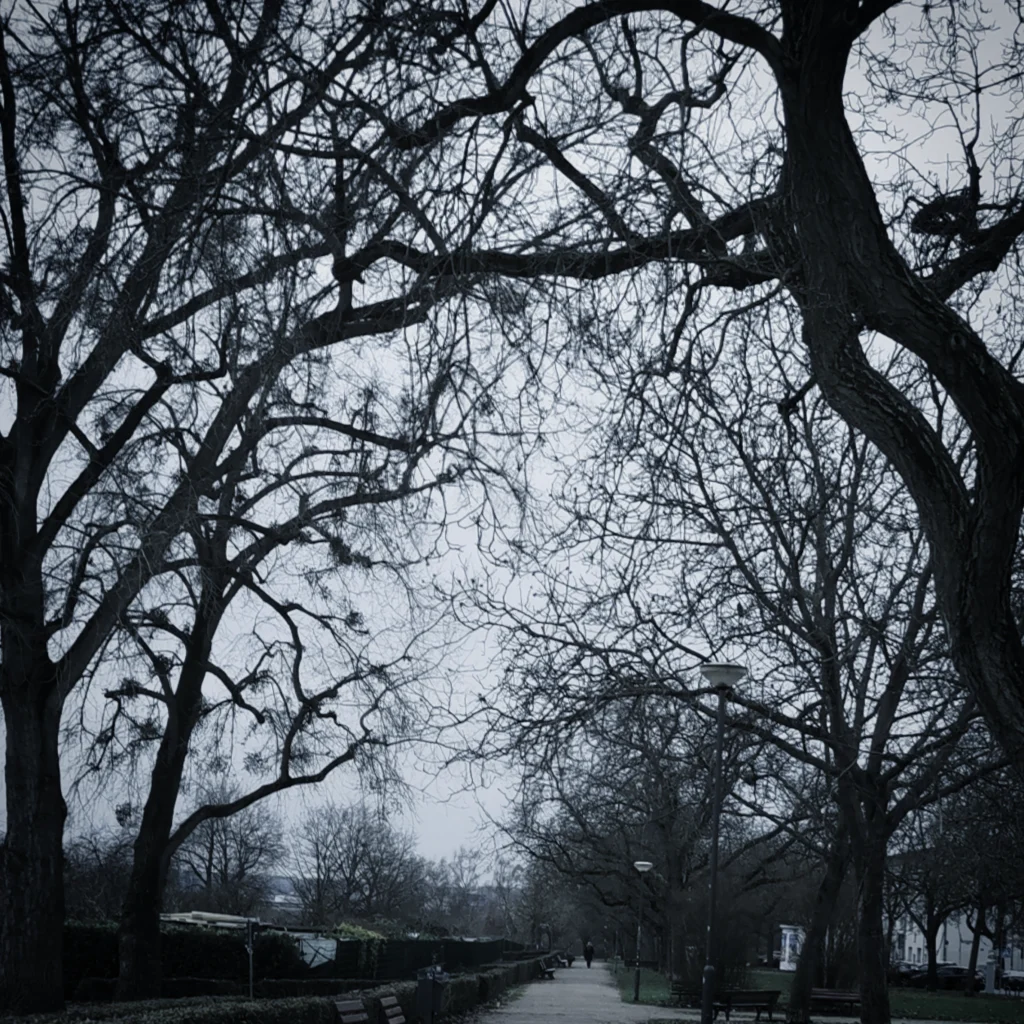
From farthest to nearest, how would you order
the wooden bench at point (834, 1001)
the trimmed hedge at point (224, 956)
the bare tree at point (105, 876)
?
the bare tree at point (105, 876), the wooden bench at point (834, 1001), the trimmed hedge at point (224, 956)

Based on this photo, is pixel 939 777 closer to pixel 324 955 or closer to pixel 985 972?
A: pixel 324 955

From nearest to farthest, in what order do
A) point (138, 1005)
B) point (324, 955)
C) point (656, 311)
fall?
point (656, 311) → point (138, 1005) → point (324, 955)

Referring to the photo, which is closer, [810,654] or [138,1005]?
[138,1005]

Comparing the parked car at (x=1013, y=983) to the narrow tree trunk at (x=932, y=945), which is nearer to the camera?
the narrow tree trunk at (x=932, y=945)

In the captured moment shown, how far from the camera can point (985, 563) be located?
19.1 ft

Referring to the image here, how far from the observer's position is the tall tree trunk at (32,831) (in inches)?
558

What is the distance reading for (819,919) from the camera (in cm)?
2200

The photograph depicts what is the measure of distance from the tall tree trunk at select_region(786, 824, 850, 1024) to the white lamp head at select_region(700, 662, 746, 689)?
589 cm

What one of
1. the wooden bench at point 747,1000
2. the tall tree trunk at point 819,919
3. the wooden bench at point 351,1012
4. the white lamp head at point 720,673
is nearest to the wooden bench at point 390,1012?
the wooden bench at point 351,1012

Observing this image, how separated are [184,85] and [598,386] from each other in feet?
8.08

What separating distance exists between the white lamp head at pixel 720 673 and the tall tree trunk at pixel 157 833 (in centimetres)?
887

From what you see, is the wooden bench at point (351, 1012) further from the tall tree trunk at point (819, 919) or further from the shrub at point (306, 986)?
the shrub at point (306, 986)

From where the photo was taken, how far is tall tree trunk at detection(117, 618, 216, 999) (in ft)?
65.4

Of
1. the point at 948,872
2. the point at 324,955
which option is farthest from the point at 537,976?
the point at 948,872
